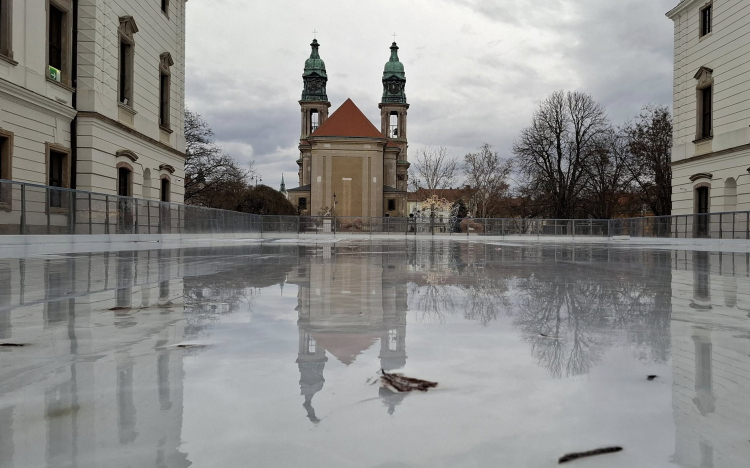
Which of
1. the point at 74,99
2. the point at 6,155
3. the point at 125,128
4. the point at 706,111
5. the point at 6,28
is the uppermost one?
the point at 706,111

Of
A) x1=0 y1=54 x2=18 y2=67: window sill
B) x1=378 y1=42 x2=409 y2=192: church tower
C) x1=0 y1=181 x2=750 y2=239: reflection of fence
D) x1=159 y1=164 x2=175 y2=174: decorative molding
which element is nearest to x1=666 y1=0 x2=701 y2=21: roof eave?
x1=0 y1=181 x2=750 y2=239: reflection of fence

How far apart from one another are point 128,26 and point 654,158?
41.1m

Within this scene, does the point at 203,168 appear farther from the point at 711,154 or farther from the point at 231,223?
the point at 711,154

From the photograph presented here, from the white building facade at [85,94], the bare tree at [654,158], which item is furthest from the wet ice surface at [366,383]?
the bare tree at [654,158]

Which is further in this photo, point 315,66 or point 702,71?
point 315,66

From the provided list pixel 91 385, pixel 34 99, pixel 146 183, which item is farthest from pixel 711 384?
pixel 146 183

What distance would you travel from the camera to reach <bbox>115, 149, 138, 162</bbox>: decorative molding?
20536 mm

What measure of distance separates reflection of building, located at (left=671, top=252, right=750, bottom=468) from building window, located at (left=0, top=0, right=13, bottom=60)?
58.5 ft

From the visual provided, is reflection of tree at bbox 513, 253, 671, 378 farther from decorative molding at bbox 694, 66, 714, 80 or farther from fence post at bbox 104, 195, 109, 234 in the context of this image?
decorative molding at bbox 694, 66, 714, 80

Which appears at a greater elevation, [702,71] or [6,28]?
[702,71]

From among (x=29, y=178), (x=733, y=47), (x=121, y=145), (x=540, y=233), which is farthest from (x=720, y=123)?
(x=29, y=178)

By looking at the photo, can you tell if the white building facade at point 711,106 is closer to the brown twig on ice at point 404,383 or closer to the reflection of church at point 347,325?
the reflection of church at point 347,325

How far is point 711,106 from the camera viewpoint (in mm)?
27984

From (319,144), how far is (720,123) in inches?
2017
